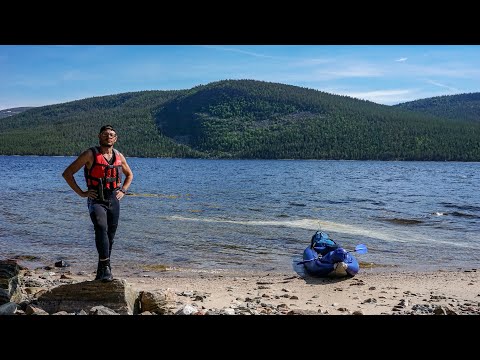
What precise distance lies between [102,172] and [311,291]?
5.28 metres

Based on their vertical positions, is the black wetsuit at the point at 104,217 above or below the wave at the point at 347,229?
above

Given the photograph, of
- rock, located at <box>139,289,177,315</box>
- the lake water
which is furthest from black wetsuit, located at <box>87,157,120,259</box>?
the lake water

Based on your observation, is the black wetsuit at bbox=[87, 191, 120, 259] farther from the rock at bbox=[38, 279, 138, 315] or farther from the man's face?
the man's face

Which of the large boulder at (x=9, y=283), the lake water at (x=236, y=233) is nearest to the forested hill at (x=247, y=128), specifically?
the lake water at (x=236, y=233)

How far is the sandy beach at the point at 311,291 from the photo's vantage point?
7902mm

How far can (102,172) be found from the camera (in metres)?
6.46

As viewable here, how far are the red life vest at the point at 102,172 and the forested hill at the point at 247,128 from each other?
439 feet

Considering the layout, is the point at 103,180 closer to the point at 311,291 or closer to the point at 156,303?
the point at 156,303

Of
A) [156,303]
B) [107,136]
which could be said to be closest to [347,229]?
[156,303]

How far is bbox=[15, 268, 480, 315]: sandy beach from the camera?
790cm

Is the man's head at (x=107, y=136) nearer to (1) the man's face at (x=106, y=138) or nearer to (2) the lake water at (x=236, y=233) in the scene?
(1) the man's face at (x=106, y=138)

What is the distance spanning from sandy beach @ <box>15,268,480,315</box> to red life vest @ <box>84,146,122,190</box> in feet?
6.80
